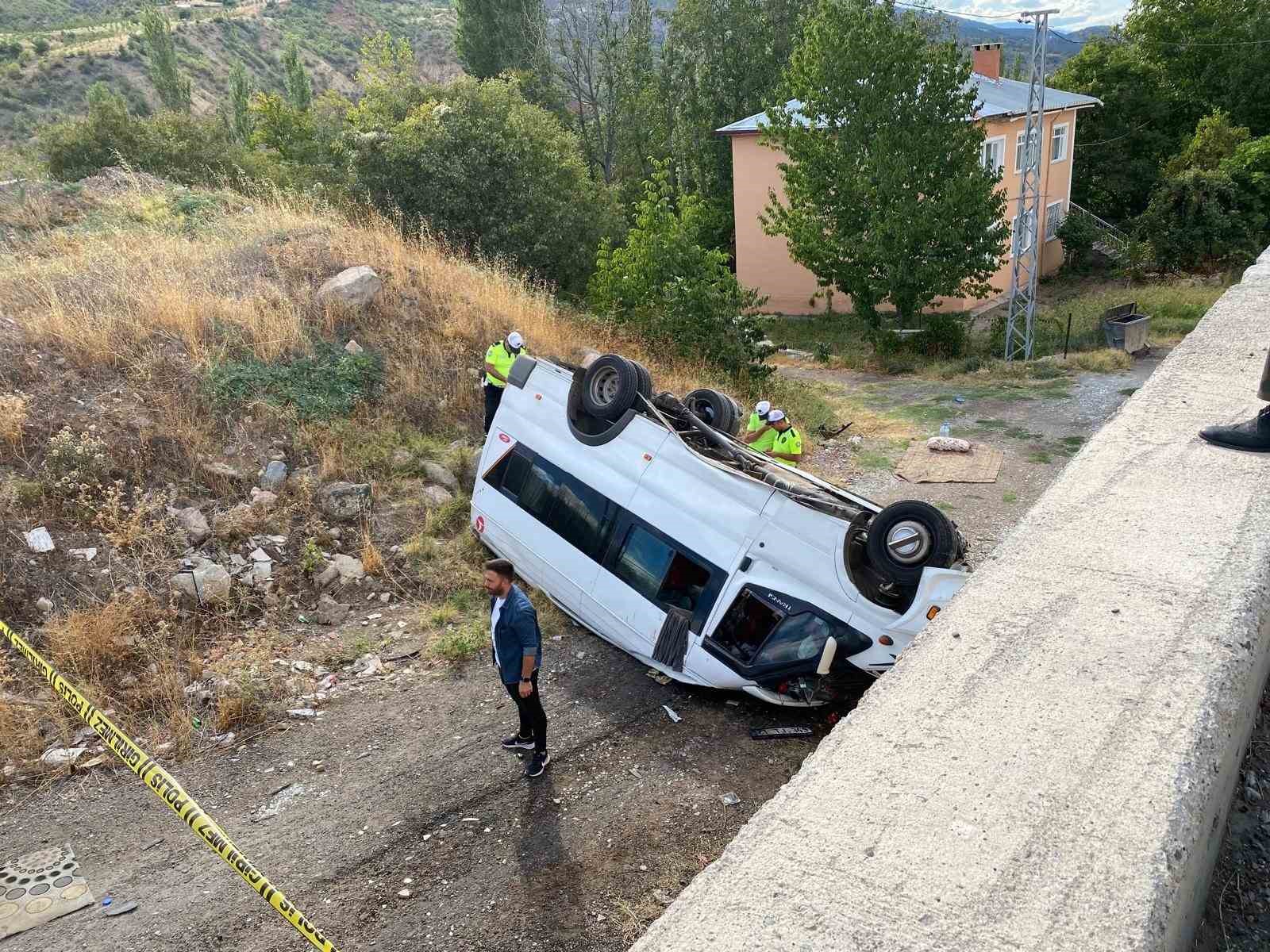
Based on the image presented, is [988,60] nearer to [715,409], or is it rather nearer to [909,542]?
[715,409]

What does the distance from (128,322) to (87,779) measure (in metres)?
6.36

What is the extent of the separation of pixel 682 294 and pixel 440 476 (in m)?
6.69

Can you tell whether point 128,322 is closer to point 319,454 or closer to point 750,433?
point 319,454

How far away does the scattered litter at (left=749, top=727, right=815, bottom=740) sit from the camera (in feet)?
20.3

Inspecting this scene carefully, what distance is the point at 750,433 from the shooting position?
34.1 ft

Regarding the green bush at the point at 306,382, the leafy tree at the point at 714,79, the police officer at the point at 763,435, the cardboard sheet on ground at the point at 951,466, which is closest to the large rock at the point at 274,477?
the green bush at the point at 306,382

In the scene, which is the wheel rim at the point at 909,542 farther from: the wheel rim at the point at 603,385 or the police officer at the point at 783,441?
the police officer at the point at 783,441

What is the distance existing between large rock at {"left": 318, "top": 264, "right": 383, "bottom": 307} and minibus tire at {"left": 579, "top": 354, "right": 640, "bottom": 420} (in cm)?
570

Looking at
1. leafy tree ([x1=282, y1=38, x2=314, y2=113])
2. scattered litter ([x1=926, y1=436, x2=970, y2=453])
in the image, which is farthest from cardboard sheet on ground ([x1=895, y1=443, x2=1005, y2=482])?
leafy tree ([x1=282, y1=38, x2=314, y2=113])

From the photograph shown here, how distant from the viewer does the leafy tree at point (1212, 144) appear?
33.7 metres

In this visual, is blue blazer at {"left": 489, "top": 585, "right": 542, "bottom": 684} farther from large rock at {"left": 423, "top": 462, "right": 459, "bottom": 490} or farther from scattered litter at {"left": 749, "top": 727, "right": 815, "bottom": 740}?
large rock at {"left": 423, "top": 462, "right": 459, "bottom": 490}

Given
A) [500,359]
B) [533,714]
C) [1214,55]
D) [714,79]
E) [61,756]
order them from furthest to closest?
1. [1214,55]
2. [714,79]
3. [500,359]
4. [61,756]
5. [533,714]

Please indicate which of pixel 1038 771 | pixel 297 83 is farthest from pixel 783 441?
pixel 297 83

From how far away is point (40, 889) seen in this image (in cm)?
512
